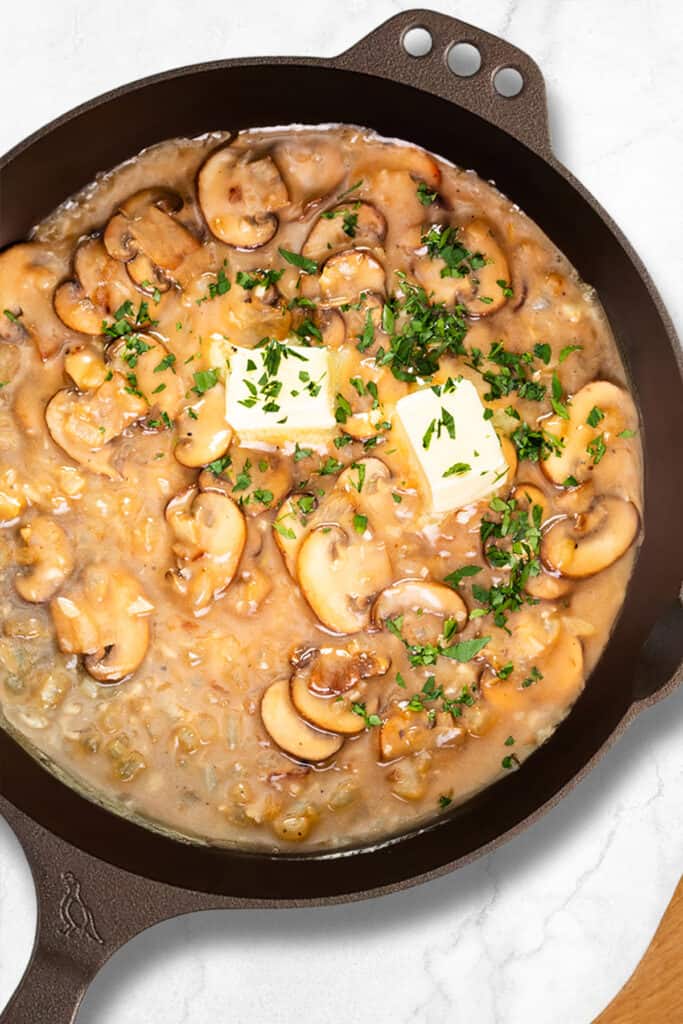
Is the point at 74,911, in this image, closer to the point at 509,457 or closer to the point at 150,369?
the point at 150,369

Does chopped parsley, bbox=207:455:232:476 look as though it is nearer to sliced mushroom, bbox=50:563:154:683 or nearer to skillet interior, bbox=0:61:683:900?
sliced mushroom, bbox=50:563:154:683

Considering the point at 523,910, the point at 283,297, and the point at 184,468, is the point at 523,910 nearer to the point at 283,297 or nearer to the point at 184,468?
the point at 184,468

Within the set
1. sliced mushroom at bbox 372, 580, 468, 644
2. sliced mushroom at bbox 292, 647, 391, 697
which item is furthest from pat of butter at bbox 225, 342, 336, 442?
sliced mushroom at bbox 292, 647, 391, 697

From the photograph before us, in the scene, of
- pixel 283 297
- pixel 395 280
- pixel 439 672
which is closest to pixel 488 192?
pixel 395 280

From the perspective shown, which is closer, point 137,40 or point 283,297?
point 283,297

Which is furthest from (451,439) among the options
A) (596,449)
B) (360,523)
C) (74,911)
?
(74,911)
